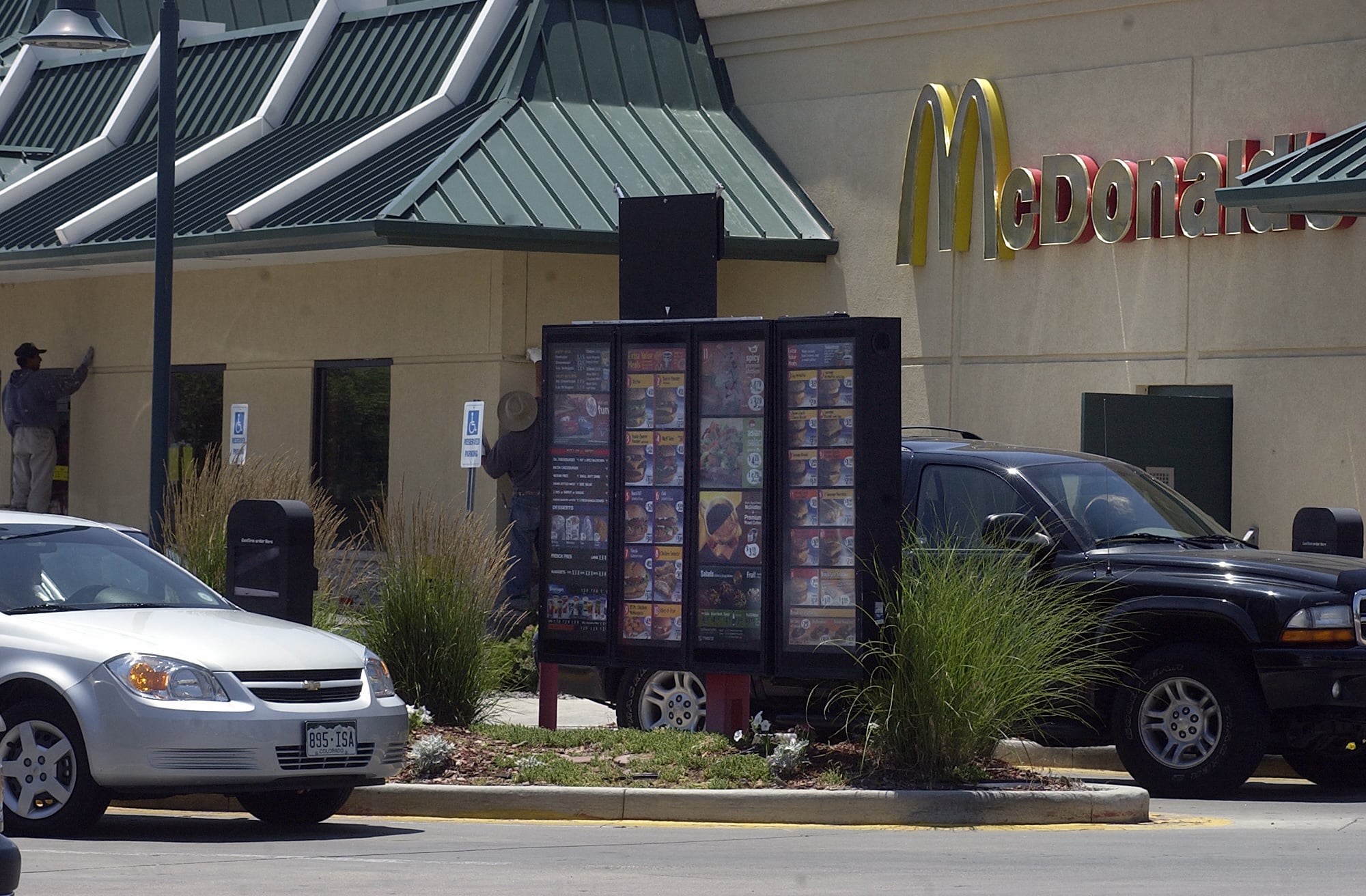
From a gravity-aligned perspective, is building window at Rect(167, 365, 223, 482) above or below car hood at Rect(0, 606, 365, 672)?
above

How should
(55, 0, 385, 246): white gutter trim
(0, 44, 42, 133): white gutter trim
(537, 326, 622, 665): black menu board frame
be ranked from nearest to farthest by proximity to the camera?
(537, 326, 622, 665): black menu board frame → (55, 0, 385, 246): white gutter trim → (0, 44, 42, 133): white gutter trim

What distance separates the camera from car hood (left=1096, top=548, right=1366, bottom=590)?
37.4 feet

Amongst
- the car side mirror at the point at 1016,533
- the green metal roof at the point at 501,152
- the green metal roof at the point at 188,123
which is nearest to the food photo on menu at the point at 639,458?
the car side mirror at the point at 1016,533

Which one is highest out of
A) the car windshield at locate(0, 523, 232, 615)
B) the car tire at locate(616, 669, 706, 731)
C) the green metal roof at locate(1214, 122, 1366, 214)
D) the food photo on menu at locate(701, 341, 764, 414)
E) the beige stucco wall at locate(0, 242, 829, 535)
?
the green metal roof at locate(1214, 122, 1366, 214)

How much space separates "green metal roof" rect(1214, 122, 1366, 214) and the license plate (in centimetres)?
869

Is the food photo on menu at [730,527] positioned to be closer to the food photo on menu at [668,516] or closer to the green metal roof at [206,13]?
the food photo on menu at [668,516]

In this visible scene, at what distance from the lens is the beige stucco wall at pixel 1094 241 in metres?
17.0

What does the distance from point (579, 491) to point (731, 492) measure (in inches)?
41.1

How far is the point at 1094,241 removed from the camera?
18.4 metres

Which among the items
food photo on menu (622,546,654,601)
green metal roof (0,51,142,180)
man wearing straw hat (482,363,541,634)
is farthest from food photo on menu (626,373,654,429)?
green metal roof (0,51,142,180)

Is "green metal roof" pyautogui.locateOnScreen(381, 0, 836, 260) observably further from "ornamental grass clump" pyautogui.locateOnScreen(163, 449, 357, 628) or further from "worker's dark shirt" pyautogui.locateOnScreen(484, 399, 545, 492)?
"ornamental grass clump" pyautogui.locateOnScreen(163, 449, 357, 628)

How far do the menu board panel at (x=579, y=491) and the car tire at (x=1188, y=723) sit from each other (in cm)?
310

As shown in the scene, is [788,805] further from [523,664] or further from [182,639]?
[523,664]

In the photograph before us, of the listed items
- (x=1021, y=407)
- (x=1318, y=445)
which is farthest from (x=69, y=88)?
(x=1318, y=445)
